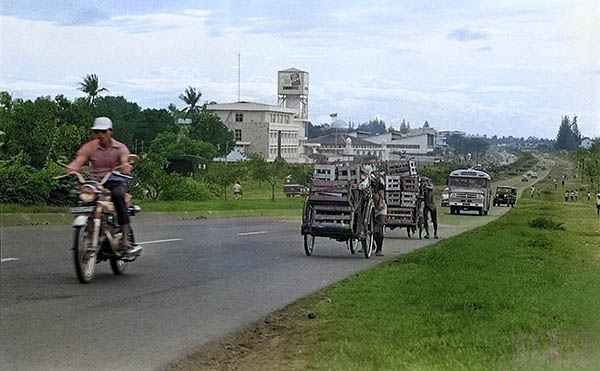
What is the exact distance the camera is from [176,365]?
21.6ft

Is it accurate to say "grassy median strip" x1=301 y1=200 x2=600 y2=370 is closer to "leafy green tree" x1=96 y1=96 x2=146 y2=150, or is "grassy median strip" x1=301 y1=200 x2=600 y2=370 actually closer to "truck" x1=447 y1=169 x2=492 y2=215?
"leafy green tree" x1=96 y1=96 x2=146 y2=150

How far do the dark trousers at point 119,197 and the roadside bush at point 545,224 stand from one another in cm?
1248

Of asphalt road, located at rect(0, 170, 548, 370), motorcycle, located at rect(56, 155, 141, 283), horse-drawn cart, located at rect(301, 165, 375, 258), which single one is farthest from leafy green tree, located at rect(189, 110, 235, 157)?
motorcycle, located at rect(56, 155, 141, 283)

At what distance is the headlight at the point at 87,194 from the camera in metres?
9.51

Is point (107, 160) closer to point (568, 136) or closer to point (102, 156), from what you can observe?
point (102, 156)

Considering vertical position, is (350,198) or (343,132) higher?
(343,132)

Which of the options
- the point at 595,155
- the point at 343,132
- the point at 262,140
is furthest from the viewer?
the point at 595,155

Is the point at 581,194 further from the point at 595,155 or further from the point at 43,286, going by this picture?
the point at 43,286

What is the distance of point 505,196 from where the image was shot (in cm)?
3822

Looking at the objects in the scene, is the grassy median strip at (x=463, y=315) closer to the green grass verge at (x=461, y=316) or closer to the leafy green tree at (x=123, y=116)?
the green grass verge at (x=461, y=316)

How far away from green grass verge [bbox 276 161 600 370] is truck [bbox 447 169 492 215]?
1447cm

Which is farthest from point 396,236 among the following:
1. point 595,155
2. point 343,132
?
point 343,132

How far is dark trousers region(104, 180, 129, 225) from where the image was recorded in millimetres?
9734

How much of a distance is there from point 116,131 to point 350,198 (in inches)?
215
